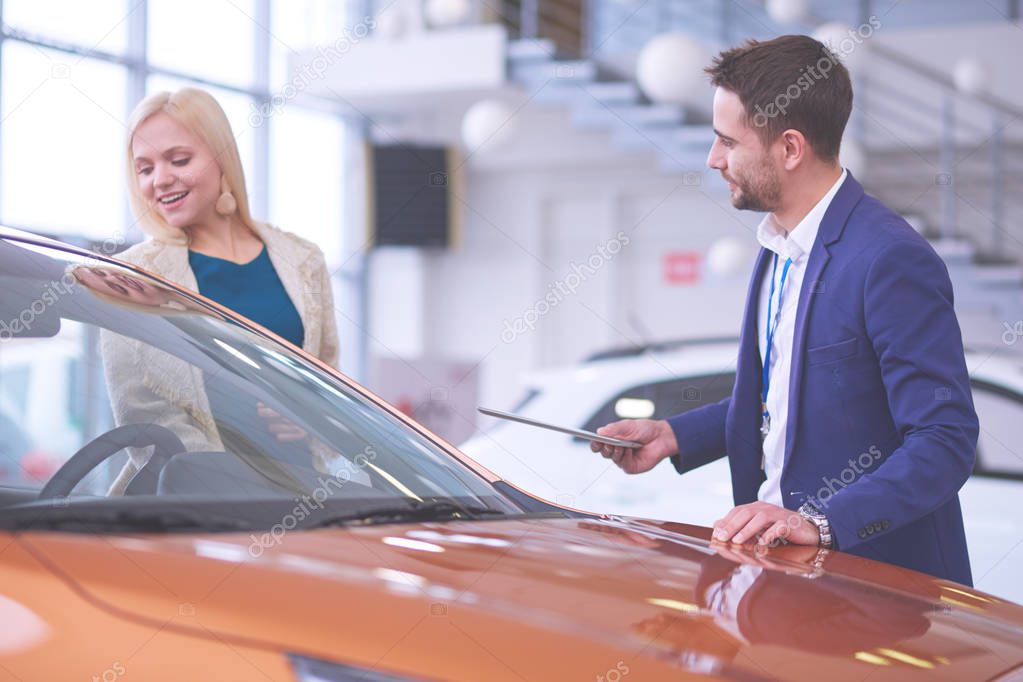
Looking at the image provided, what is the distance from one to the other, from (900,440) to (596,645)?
2.78 ft

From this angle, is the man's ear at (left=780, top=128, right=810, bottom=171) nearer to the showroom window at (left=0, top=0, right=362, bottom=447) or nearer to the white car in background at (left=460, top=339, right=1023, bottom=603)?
the white car in background at (left=460, top=339, right=1023, bottom=603)

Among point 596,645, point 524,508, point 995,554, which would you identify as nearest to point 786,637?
point 596,645

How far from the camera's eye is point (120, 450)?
135cm

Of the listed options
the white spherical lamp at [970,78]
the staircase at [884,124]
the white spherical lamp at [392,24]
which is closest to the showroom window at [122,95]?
the white spherical lamp at [392,24]

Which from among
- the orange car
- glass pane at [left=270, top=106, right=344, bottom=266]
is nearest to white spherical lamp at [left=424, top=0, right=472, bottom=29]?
glass pane at [left=270, top=106, right=344, bottom=266]

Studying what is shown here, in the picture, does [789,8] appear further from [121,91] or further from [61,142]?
[61,142]

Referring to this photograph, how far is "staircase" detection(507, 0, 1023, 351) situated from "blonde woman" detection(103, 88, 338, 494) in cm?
558

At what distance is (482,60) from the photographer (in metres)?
8.06

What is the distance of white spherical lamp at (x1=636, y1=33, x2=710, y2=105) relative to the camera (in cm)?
620

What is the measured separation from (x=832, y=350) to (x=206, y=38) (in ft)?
23.1

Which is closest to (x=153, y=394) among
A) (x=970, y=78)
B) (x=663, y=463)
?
(x=663, y=463)

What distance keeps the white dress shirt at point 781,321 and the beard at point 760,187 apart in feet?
0.14

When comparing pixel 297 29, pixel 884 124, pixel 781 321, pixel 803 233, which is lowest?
pixel 781 321

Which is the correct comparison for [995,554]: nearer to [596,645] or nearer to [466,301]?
[596,645]
